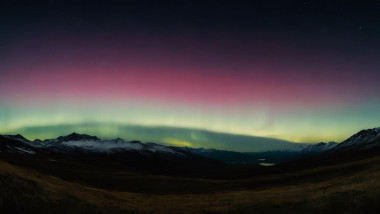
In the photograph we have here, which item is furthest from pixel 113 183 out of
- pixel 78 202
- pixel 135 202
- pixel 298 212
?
pixel 298 212

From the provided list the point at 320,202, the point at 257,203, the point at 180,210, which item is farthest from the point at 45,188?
the point at 320,202

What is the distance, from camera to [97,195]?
Answer: 43.4 metres

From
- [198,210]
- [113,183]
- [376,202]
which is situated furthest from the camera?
[113,183]

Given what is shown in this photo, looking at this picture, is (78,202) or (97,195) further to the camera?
(97,195)

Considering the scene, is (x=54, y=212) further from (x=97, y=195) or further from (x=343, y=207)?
(x=343, y=207)

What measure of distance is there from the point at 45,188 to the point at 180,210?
59.2 feet

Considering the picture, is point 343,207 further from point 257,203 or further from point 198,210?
point 198,210

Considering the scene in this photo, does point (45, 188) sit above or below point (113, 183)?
above

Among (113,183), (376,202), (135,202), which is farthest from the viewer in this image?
(113,183)

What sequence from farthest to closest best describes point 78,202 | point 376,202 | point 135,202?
point 135,202 < point 78,202 < point 376,202

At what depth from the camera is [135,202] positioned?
44.9 meters

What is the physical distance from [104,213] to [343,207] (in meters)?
29.3

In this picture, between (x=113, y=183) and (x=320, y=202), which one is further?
(x=113, y=183)

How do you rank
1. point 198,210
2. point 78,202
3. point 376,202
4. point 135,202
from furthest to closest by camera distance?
point 135,202
point 198,210
point 78,202
point 376,202
